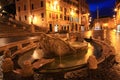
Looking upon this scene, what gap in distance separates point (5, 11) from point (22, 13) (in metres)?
7.36

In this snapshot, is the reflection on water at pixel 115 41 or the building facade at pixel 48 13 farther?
the building facade at pixel 48 13

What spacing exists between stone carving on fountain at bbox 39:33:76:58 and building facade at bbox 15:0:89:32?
24893 mm

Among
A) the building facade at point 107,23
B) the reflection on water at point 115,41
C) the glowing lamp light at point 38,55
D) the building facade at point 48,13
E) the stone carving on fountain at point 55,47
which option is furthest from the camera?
the building facade at point 107,23

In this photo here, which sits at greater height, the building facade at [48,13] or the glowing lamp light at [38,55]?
the building facade at [48,13]

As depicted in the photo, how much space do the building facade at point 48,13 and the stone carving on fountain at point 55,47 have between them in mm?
24893

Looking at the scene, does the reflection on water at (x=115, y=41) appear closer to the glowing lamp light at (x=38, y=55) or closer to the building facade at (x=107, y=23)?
the glowing lamp light at (x=38, y=55)

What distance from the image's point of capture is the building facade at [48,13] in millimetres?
39938

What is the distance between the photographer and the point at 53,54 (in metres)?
10.9

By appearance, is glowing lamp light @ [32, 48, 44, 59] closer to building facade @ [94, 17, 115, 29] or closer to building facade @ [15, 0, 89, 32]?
building facade @ [15, 0, 89, 32]

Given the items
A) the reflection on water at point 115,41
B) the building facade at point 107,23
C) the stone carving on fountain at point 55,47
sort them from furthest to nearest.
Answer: the building facade at point 107,23 → the reflection on water at point 115,41 → the stone carving on fountain at point 55,47

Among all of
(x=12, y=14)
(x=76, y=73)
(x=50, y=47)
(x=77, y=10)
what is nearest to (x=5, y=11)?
(x=12, y=14)

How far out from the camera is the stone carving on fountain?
10.5 metres

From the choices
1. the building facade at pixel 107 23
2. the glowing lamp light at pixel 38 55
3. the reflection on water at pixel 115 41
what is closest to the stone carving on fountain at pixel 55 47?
the glowing lamp light at pixel 38 55

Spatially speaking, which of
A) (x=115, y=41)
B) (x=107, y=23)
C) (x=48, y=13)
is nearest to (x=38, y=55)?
(x=115, y=41)
